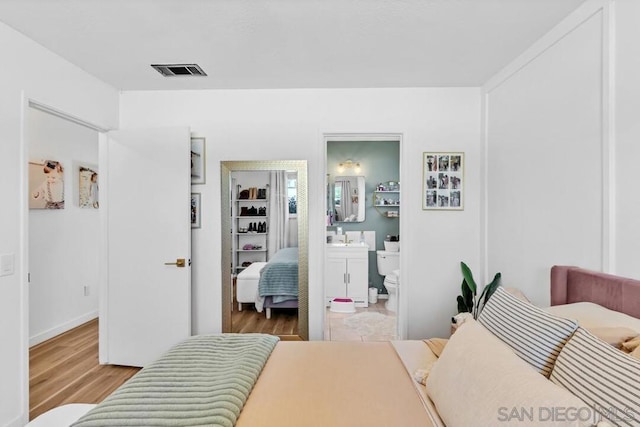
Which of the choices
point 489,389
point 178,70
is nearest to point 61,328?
point 178,70

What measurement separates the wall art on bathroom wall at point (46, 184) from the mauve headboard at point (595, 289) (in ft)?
15.0

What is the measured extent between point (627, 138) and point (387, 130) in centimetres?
181

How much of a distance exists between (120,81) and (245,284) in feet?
6.97

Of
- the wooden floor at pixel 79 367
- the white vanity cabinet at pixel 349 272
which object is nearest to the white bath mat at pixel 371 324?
the white vanity cabinet at pixel 349 272

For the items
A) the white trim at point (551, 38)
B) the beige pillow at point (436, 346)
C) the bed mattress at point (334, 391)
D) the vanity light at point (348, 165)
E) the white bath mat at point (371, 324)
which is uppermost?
the white trim at point (551, 38)

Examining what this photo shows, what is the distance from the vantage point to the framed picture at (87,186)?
4168 millimetres

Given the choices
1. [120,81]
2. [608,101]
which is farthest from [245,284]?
[608,101]

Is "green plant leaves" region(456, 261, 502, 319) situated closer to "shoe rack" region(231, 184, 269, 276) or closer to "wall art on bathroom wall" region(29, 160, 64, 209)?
"shoe rack" region(231, 184, 269, 276)

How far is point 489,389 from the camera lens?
1066mm

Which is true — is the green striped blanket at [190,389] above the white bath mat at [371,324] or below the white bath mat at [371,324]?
above

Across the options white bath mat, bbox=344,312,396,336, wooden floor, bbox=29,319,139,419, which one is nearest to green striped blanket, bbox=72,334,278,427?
wooden floor, bbox=29,319,139,419

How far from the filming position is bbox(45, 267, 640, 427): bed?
104 centimetres

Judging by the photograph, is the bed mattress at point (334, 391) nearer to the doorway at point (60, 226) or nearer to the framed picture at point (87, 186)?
the doorway at point (60, 226)

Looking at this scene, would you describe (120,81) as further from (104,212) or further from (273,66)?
(273,66)
